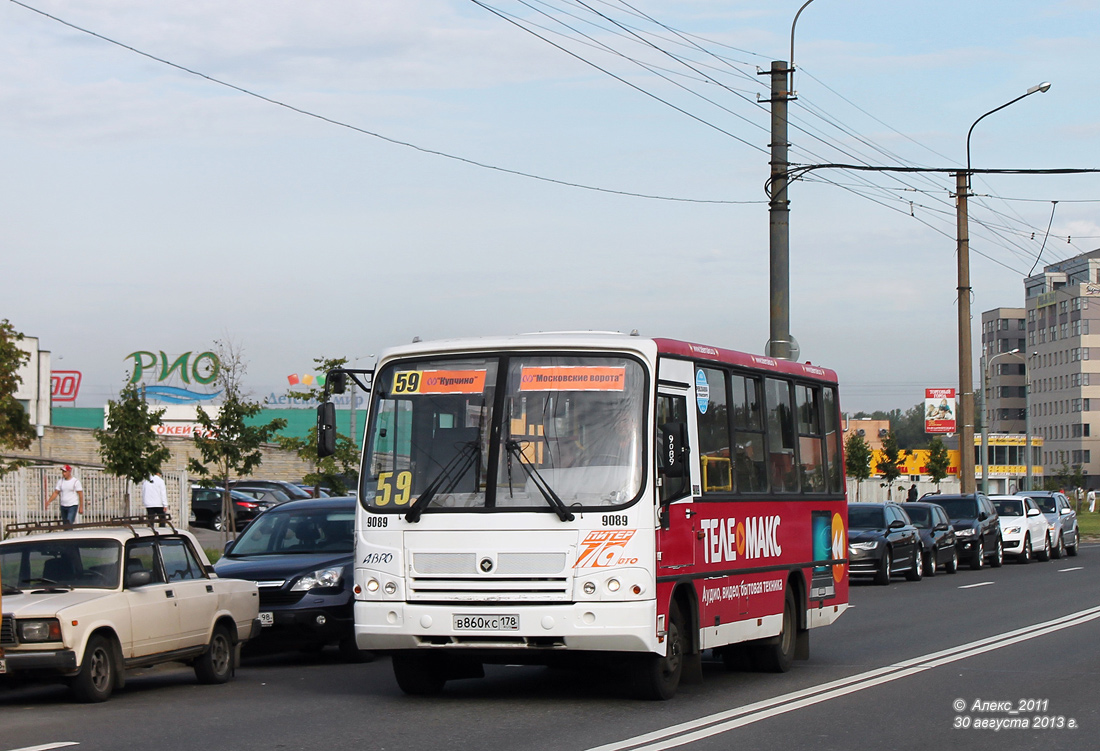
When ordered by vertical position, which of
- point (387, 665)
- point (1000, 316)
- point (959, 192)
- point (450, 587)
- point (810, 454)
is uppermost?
point (1000, 316)

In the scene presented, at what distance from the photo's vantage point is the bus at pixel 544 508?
1070 cm

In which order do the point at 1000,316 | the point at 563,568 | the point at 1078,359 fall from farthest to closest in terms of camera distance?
the point at 1000,316 → the point at 1078,359 → the point at 563,568

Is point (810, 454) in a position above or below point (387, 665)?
above

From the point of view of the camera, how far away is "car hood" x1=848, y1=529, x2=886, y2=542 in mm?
28438

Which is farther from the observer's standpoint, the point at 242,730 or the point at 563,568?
the point at 563,568

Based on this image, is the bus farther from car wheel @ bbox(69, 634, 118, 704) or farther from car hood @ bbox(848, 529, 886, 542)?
car hood @ bbox(848, 529, 886, 542)

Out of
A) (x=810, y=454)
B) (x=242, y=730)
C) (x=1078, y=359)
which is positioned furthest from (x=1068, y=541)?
(x=1078, y=359)

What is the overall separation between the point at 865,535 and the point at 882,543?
0.35m

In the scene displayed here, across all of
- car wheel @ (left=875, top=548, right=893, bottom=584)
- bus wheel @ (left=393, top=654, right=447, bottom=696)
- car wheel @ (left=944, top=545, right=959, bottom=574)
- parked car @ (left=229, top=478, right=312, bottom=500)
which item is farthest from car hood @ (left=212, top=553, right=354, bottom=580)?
parked car @ (left=229, top=478, right=312, bottom=500)

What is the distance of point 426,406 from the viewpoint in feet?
37.5

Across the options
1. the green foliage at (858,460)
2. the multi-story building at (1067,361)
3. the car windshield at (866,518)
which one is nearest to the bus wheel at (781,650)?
the car windshield at (866,518)

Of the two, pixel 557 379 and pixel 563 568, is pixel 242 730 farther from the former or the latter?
pixel 557 379

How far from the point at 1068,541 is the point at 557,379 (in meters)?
33.3

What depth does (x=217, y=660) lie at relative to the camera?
42.9 feet
